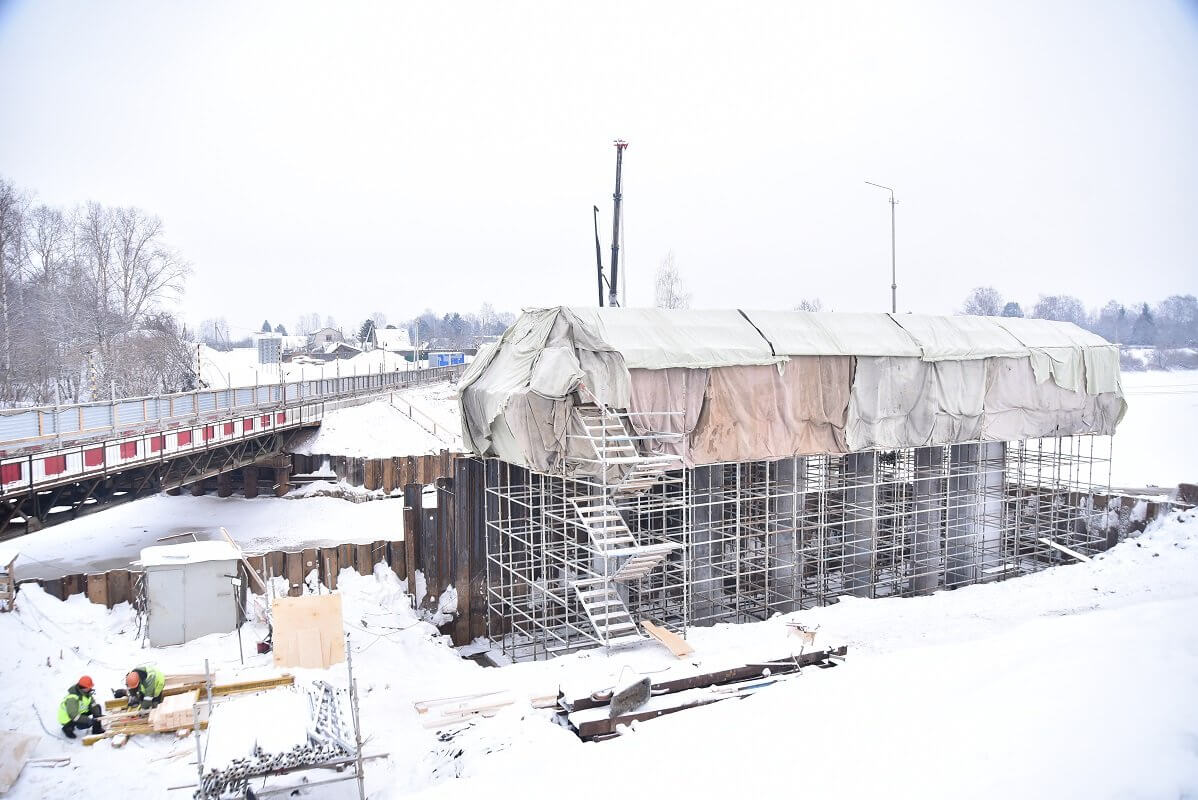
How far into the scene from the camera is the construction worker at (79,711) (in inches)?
396

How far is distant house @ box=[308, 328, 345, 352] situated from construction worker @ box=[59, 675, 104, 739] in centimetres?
11381

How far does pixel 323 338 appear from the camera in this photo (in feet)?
424

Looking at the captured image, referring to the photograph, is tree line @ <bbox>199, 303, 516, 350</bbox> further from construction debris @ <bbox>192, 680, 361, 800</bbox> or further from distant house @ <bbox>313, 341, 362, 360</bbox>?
construction debris @ <bbox>192, 680, 361, 800</bbox>

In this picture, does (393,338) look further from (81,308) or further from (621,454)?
(621,454)

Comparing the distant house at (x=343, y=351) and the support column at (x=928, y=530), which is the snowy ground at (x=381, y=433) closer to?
the support column at (x=928, y=530)

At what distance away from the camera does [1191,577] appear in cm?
1750

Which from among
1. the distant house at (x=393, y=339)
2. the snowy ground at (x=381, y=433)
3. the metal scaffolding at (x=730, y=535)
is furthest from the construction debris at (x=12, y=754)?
the distant house at (x=393, y=339)

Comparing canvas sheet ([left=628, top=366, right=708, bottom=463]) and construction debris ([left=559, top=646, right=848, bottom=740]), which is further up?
canvas sheet ([left=628, top=366, right=708, bottom=463])

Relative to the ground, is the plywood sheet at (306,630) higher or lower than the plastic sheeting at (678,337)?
lower

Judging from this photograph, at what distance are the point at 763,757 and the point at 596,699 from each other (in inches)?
186

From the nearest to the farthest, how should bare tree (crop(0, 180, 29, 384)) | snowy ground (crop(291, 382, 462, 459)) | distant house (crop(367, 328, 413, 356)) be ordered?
1. snowy ground (crop(291, 382, 462, 459))
2. bare tree (crop(0, 180, 29, 384))
3. distant house (crop(367, 328, 413, 356))

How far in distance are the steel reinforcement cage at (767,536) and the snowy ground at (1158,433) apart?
9981 millimetres

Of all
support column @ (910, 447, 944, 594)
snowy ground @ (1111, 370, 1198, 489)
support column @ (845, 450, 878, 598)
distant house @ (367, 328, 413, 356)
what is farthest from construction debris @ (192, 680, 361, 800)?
distant house @ (367, 328, 413, 356)

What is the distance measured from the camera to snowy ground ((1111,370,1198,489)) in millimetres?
31938
